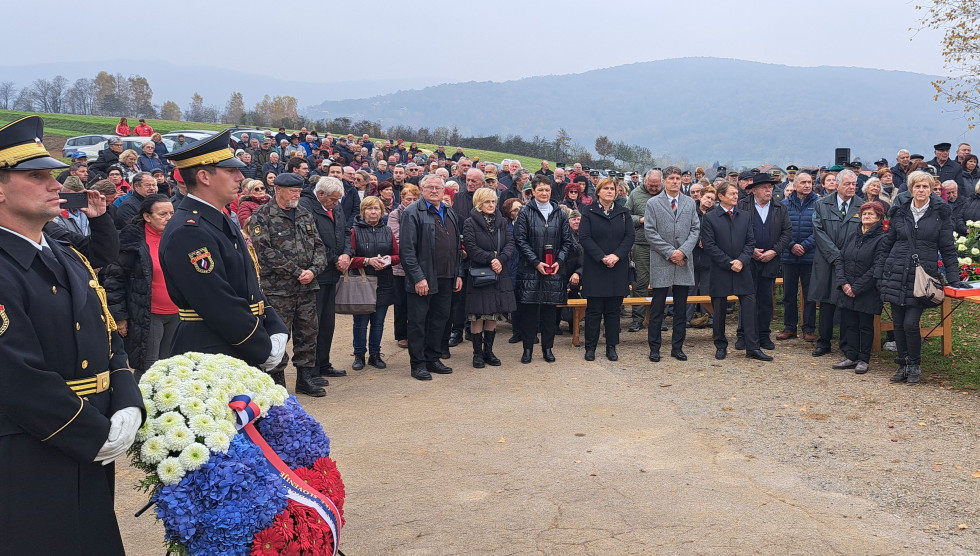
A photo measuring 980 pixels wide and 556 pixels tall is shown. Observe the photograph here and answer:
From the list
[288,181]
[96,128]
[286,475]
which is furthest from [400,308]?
[96,128]

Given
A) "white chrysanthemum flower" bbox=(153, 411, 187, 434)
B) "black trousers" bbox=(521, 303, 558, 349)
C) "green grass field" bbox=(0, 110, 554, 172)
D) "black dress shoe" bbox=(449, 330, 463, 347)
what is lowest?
"black dress shoe" bbox=(449, 330, 463, 347)

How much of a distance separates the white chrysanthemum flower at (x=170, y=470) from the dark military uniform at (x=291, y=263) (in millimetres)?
4426

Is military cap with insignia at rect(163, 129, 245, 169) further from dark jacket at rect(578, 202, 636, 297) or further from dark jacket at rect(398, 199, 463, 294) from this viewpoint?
dark jacket at rect(578, 202, 636, 297)

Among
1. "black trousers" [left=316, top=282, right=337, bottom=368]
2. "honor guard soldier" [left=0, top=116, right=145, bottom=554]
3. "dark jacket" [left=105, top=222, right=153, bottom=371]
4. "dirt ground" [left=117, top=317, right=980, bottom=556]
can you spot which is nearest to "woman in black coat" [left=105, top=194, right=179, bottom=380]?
"dark jacket" [left=105, top=222, right=153, bottom=371]

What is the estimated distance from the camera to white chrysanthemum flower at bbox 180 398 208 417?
306 centimetres

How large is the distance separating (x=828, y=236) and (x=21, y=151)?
30.3 feet

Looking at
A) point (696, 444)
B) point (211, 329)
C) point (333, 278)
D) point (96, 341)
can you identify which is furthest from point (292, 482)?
point (333, 278)

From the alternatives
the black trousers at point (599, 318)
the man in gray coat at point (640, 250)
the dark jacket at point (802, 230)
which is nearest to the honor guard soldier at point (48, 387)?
the black trousers at point (599, 318)

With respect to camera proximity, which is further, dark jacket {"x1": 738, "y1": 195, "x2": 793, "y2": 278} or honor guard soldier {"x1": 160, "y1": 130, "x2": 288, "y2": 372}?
dark jacket {"x1": 738, "y1": 195, "x2": 793, "y2": 278}

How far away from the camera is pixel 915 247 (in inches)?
316

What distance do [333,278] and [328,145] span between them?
52.8ft

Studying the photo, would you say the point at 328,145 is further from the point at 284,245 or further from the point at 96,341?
the point at 96,341

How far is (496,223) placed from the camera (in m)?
9.23

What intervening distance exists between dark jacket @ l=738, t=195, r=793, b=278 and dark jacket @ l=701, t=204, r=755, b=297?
1.06 feet
